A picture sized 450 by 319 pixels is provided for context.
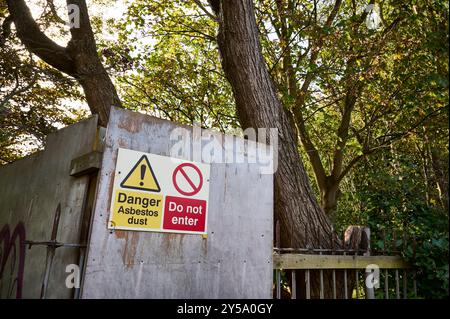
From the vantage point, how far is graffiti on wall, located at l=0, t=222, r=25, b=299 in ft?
12.7

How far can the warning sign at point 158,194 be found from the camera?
3.13m

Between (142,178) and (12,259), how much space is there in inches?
83.1

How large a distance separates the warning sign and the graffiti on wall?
145 centimetres

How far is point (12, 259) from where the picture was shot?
4.13 meters

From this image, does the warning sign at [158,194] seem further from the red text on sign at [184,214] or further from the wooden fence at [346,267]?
the wooden fence at [346,267]

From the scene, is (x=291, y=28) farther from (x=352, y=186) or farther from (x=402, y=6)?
(x=352, y=186)

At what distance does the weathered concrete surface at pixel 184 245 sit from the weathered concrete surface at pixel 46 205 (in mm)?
354

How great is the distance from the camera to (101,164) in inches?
122

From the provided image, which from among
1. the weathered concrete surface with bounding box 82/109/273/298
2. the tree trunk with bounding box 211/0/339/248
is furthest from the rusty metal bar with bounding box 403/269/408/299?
the weathered concrete surface with bounding box 82/109/273/298

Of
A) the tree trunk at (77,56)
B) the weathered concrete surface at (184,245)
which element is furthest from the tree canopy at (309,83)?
the weathered concrete surface at (184,245)

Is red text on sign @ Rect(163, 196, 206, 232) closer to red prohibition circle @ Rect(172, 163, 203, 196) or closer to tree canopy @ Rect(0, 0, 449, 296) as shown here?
red prohibition circle @ Rect(172, 163, 203, 196)

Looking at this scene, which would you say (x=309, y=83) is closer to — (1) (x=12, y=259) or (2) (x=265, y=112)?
(2) (x=265, y=112)

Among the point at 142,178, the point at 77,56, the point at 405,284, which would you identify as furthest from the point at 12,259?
the point at 405,284
